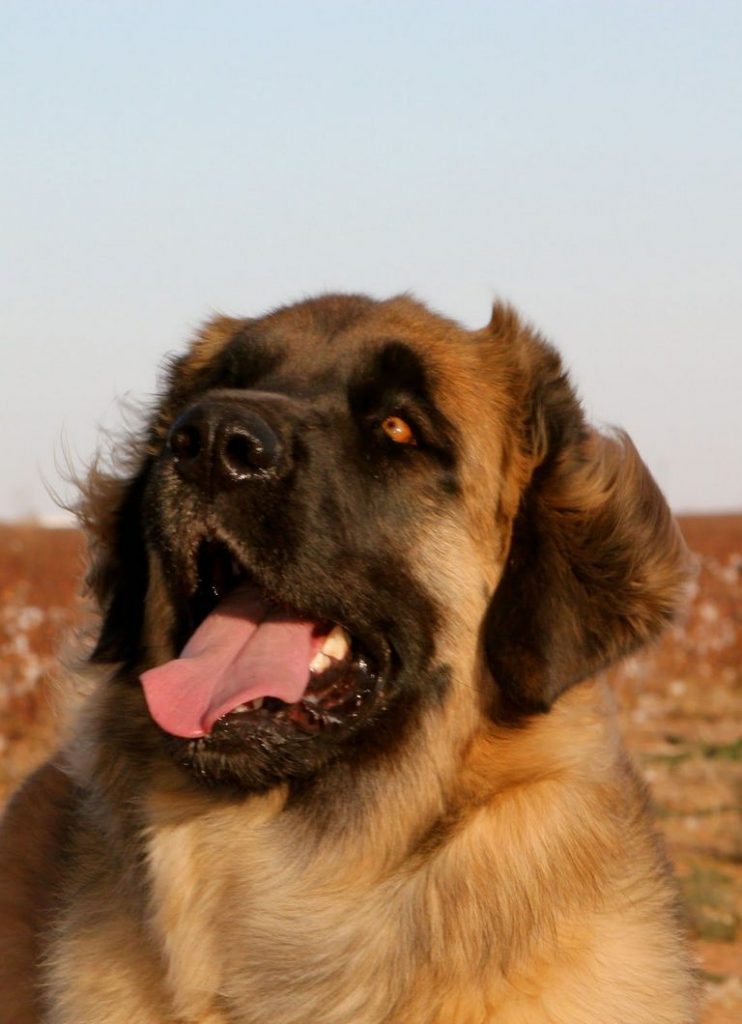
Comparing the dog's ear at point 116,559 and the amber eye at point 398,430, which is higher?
the amber eye at point 398,430

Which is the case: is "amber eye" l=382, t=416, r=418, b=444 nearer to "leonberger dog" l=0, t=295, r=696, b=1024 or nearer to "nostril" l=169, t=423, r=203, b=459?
"leonberger dog" l=0, t=295, r=696, b=1024

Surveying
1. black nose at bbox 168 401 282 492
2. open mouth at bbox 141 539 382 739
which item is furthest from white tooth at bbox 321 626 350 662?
black nose at bbox 168 401 282 492

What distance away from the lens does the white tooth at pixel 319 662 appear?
3.63m

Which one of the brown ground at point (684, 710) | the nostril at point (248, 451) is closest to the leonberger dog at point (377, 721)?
the nostril at point (248, 451)

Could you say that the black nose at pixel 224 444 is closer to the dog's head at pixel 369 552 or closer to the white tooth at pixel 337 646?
the dog's head at pixel 369 552

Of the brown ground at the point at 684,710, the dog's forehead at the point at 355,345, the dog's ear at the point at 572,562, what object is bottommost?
the brown ground at the point at 684,710

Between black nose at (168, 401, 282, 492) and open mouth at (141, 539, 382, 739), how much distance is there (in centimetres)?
20

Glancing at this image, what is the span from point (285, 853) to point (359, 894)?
0.19 metres

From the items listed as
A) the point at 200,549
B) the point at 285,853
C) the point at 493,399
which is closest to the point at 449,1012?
the point at 285,853

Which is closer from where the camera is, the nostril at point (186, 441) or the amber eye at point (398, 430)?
the nostril at point (186, 441)

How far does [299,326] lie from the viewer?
4008mm

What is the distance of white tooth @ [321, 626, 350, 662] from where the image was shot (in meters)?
3.66

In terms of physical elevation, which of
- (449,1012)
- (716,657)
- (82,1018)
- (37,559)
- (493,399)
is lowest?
(716,657)

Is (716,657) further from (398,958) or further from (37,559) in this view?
(398,958)
